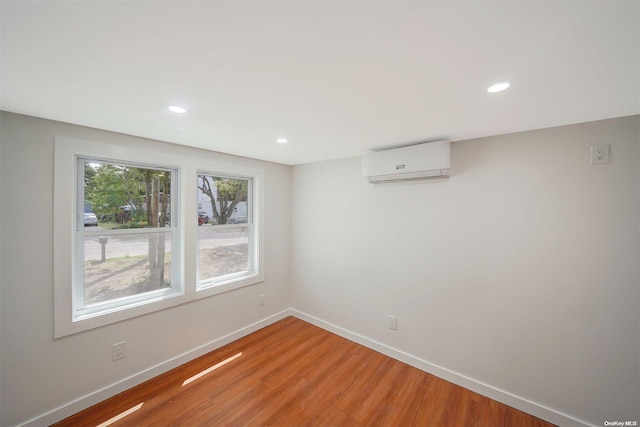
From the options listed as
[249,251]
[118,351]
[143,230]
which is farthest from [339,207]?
[118,351]

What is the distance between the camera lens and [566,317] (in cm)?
176

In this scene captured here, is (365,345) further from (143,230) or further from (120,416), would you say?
(143,230)

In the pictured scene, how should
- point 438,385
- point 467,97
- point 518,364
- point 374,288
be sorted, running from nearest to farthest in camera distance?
1. point 467,97
2. point 518,364
3. point 438,385
4. point 374,288

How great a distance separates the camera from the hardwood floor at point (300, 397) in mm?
1800

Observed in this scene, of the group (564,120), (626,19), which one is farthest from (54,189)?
(564,120)

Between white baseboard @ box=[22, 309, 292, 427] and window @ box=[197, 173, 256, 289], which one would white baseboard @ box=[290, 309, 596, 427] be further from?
window @ box=[197, 173, 256, 289]

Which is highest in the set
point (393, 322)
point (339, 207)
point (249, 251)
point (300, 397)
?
point (339, 207)

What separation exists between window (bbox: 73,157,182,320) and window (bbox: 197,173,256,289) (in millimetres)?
294

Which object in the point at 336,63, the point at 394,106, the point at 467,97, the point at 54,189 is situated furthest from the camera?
the point at 54,189

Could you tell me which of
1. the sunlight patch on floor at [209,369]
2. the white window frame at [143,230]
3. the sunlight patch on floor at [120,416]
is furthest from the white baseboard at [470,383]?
the sunlight patch on floor at [120,416]

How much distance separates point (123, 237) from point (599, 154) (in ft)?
12.4

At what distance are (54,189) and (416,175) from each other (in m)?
2.91

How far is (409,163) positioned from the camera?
227 centimetres

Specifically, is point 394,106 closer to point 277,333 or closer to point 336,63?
point 336,63
